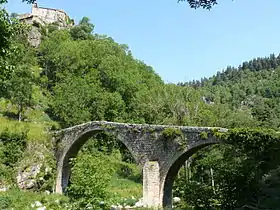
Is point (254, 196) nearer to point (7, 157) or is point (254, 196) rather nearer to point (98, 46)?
point (7, 157)

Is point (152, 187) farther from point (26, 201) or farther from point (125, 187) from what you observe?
point (125, 187)

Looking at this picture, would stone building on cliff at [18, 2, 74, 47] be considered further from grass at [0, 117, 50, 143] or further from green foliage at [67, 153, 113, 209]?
green foliage at [67, 153, 113, 209]

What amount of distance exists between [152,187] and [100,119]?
A: 50.8 feet

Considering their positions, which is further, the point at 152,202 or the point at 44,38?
the point at 44,38

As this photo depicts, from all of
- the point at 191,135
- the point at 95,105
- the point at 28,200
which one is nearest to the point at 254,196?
the point at 191,135

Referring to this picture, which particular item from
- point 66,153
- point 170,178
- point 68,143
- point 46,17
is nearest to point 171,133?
point 170,178

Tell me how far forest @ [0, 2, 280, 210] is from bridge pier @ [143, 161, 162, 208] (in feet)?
3.53

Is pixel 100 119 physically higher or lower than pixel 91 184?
higher

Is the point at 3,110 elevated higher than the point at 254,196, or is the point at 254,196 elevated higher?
the point at 3,110

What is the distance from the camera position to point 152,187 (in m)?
17.5

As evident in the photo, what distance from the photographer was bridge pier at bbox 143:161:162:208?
57.3ft

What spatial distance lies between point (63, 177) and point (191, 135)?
35.1 feet

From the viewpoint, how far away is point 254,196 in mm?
15688

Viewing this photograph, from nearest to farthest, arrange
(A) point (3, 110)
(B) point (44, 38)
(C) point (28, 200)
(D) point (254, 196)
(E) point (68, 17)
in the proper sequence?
(D) point (254, 196)
(C) point (28, 200)
(A) point (3, 110)
(B) point (44, 38)
(E) point (68, 17)
